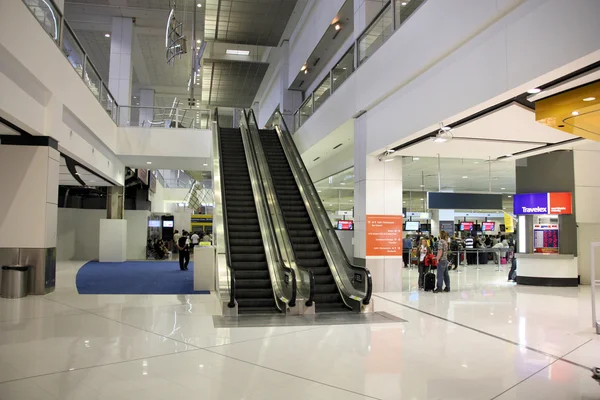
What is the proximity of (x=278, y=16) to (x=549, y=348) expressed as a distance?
632 inches

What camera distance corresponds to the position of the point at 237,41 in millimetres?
20859

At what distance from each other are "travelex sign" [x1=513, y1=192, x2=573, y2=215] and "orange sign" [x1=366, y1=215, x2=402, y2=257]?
4455 millimetres

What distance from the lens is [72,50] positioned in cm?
1132

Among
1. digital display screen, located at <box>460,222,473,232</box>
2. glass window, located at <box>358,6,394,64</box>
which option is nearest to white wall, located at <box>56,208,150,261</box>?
glass window, located at <box>358,6,394,64</box>

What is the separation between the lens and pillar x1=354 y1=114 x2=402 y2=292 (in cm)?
1123

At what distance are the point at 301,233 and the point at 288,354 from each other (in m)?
5.70

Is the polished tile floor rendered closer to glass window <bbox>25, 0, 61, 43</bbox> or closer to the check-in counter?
the check-in counter

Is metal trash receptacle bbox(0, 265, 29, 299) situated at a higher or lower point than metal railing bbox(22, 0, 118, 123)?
lower

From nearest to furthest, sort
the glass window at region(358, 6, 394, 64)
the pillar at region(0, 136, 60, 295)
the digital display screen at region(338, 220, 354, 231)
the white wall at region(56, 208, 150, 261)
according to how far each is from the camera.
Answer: the pillar at region(0, 136, 60, 295), the glass window at region(358, 6, 394, 64), the white wall at region(56, 208, 150, 261), the digital display screen at region(338, 220, 354, 231)

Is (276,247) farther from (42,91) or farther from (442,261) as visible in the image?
(42,91)

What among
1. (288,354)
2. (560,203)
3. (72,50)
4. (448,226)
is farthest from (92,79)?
(448,226)

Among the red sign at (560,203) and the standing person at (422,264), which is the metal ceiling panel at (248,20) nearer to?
the standing person at (422,264)

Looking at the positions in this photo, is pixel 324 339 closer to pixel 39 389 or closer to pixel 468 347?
pixel 468 347

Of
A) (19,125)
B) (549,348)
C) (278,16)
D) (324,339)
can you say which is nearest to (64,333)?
(324,339)
